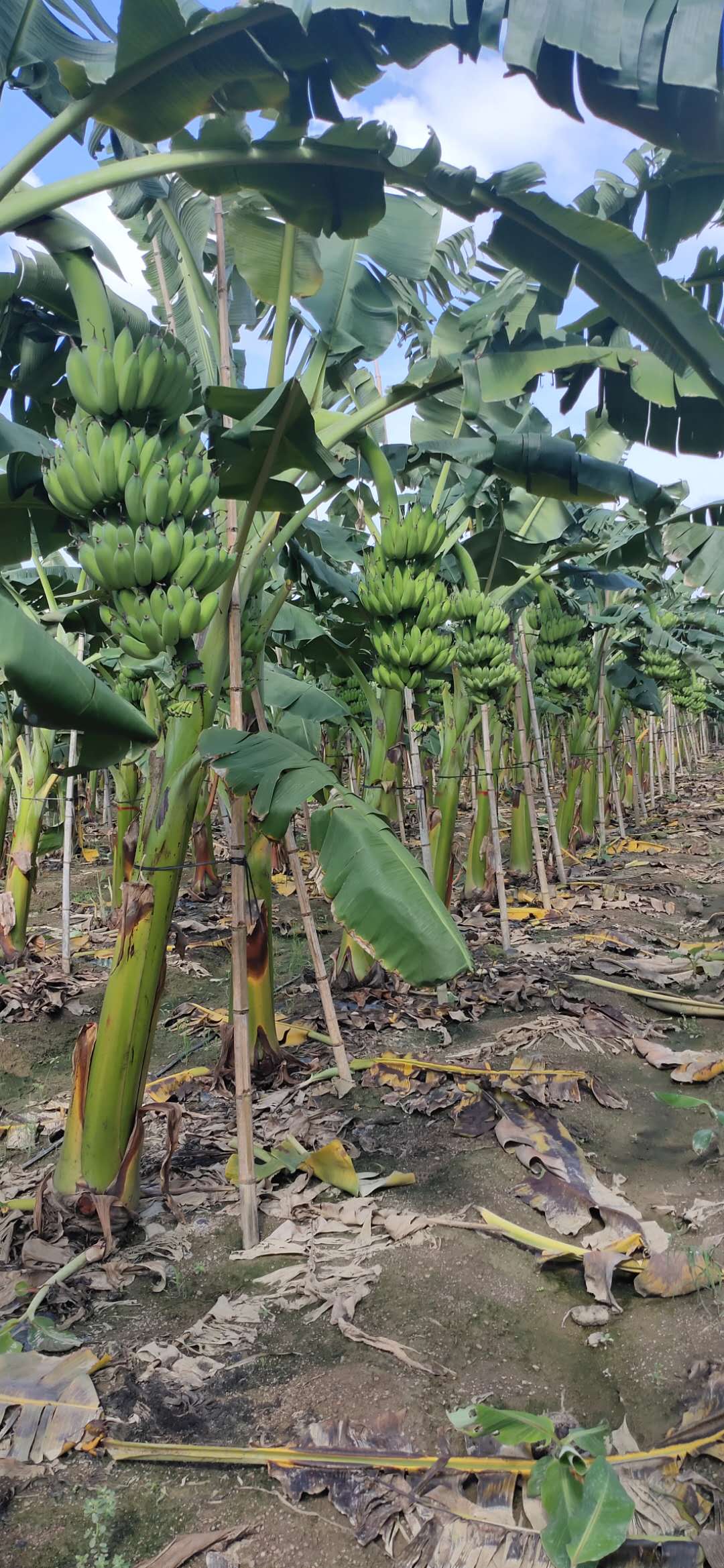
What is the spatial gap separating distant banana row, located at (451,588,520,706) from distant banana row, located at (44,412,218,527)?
12.3 feet

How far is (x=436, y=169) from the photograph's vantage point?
9.14ft

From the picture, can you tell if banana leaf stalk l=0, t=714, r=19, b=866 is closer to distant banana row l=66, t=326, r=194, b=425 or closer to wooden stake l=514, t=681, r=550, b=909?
wooden stake l=514, t=681, r=550, b=909

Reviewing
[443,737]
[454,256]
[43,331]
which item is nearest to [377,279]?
[43,331]

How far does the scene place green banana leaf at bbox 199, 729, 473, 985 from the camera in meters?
Answer: 2.67

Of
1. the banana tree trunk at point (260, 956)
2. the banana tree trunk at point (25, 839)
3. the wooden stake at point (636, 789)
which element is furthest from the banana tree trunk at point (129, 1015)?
the wooden stake at point (636, 789)

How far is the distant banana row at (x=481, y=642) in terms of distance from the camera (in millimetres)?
6516

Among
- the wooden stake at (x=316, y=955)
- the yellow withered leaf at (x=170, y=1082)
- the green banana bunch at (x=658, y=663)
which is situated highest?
the green banana bunch at (x=658, y=663)

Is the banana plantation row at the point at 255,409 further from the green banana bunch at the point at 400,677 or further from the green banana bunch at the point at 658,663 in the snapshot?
the green banana bunch at the point at 658,663

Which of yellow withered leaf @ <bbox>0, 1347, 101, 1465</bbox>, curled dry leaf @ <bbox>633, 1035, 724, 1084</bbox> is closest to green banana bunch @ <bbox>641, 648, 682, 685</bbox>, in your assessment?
curled dry leaf @ <bbox>633, 1035, 724, 1084</bbox>

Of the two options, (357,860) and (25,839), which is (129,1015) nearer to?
(357,860)

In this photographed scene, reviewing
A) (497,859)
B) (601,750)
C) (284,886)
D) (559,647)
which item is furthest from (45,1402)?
(601,750)

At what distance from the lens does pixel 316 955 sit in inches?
167

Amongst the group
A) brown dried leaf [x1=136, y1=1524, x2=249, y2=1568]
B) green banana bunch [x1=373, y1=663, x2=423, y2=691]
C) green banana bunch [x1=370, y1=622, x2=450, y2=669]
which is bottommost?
brown dried leaf [x1=136, y1=1524, x2=249, y2=1568]

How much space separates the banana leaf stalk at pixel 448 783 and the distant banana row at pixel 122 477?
4.15 metres
